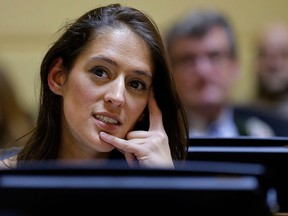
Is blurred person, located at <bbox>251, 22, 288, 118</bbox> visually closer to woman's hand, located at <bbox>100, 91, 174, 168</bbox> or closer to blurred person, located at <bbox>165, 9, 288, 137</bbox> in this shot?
blurred person, located at <bbox>165, 9, 288, 137</bbox>

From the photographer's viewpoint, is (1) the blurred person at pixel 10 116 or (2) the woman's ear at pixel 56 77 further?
(1) the blurred person at pixel 10 116

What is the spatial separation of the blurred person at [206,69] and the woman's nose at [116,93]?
1.25 meters

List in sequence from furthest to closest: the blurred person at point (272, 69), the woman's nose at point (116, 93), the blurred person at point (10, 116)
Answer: the blurred person at point (272, 69) < the blurred person at point (10, 116) < the woman's nose at point (116, 93)

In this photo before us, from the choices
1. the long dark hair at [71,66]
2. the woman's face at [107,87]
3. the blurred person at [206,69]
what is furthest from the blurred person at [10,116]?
the woman's face at [107,87]

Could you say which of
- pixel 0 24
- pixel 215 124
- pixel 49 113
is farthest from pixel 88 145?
pixel 0 24

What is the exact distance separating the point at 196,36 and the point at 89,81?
1357 millimetres

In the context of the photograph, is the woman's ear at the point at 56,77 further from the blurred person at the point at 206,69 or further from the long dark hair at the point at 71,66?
the blurred person at the point at 206,69

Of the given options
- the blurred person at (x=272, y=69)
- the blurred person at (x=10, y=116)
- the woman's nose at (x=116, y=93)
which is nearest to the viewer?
the woman's nose at (x=116, y=93)

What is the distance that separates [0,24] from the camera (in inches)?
138

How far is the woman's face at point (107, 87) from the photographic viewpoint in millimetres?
1272

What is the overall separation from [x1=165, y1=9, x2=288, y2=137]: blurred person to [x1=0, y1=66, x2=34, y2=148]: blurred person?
555 millimetres

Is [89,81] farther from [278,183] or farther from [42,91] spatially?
[278,183]

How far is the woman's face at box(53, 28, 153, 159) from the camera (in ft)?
4.17

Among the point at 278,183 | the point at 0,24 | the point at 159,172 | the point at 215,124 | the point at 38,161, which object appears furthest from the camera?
the point at 0,24
